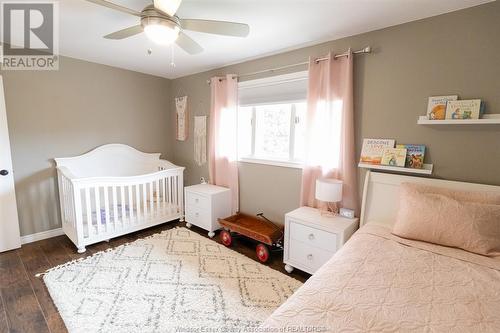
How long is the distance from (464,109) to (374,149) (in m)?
0.67

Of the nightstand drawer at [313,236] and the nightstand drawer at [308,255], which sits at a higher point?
the nightstand drawer at [313,236]

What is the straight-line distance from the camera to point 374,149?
A: 2189 millimetres

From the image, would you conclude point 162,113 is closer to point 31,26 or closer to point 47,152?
point 47,152

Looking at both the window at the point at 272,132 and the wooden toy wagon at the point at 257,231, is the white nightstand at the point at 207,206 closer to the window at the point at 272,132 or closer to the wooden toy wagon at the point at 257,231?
the wooden toy wagon at the point at 257,231

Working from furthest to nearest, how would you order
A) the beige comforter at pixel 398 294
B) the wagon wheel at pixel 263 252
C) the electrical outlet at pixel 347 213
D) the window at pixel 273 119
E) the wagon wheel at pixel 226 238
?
the wagon wheel at pixel 226 238, the window at pixel 273 119, the wagon wheel at pixel 263 252, the electrical outlet at pixel 347 213, the beige comforter at pixel 398 294

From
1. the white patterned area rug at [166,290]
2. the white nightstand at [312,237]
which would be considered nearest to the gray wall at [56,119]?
the white patterned area rug at [166,290]

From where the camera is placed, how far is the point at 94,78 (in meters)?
3.29

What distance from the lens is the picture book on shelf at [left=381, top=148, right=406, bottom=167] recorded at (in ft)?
6.63

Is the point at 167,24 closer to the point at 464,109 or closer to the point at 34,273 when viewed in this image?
the point at 464,109

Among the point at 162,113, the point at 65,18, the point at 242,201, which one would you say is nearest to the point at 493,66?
the point at 242,201

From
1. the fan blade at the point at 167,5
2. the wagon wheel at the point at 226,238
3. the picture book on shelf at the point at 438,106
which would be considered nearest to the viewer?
the fan blade at the point at 167,5

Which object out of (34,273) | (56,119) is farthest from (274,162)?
(56,119)

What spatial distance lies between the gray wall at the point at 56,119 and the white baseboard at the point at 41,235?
1.9 inches

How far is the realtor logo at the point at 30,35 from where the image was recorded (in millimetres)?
1888
